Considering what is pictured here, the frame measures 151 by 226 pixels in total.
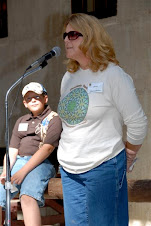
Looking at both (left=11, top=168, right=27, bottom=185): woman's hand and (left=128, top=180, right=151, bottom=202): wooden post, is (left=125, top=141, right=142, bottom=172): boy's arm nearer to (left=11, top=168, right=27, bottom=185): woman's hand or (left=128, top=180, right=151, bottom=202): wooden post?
(left=128, top=180, right=151, bottom=202): wooden post

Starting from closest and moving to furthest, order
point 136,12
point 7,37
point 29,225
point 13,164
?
point 29,225
point 13,164
point 136,12
point 7,37

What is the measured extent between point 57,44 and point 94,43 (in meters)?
4.01

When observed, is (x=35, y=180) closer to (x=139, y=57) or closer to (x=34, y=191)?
(x=34, y=191)

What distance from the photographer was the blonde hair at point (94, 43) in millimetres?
2506

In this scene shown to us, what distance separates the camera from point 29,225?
3.78 meters

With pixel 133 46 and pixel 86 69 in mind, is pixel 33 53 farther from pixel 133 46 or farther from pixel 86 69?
pixel 86 69

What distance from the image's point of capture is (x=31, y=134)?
4301mm

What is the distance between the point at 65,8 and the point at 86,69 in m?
4.02

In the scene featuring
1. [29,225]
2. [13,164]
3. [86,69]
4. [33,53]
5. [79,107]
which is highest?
[86,69]

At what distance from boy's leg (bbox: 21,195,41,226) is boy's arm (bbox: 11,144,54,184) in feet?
0.49

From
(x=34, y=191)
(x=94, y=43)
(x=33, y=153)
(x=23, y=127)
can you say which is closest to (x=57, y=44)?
(x=23, y=127)

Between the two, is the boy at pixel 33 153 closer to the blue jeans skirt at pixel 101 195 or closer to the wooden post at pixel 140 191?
the wooden post at pixel 140 191

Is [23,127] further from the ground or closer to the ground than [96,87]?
closer to the ground

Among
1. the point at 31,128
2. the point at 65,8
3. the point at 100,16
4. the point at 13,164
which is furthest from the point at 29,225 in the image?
the point at 65,8
